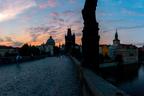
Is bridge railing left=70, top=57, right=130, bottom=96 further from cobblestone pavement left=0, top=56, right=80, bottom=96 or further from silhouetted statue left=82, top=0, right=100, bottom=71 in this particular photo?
silhouetted statue left=82, top=0, right=100, bottom=71

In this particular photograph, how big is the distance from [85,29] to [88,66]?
2610 mm

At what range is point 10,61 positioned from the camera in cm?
6412

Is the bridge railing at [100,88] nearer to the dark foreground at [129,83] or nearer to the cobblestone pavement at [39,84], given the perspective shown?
the cobblestone pavement at [39,84]

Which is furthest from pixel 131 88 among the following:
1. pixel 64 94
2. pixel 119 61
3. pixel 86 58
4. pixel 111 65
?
pixel 64 94

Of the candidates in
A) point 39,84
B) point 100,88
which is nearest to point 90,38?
point 39,84

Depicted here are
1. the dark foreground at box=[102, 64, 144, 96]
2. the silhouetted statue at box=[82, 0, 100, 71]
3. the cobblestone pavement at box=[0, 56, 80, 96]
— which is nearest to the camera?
the cobblestone pavement at box=[0, 56, 80, 96]

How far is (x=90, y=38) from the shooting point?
24.7 m

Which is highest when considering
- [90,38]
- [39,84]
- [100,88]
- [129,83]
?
[90,38]

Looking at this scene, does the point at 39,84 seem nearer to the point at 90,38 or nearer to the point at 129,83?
the point at 90,38

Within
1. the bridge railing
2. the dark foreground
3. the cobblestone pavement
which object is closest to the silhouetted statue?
the cobblestone pavement

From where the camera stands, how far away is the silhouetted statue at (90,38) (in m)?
24.4

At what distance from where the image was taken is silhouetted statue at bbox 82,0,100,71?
24.4m

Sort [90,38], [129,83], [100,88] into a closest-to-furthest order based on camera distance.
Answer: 1. [100,88]
2. [90,38]
3. [129,83]

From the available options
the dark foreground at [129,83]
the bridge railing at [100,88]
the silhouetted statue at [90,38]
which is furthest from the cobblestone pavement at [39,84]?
the dark foreground at [129,83]
